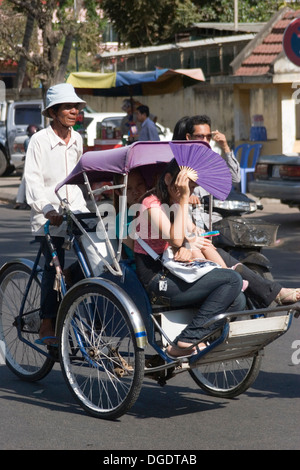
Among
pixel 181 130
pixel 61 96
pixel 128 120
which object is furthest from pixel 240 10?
pixel 61 96

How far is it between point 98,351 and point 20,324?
3.41 ft

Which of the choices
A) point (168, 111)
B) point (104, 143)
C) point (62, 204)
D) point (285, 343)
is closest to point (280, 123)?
point (104, 143)

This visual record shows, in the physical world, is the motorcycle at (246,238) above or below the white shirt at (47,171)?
below

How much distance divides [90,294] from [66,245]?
1.60 ft

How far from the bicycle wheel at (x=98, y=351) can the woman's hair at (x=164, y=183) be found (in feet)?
1.96

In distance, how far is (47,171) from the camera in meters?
5.92

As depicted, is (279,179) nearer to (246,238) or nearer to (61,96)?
(246,238)

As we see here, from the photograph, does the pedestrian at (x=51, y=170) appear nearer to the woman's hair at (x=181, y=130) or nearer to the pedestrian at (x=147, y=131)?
the woman's hair at (x=181, y=130)

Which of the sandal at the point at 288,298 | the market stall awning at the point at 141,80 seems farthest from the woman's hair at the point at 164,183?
the market stall awning at the point at 141,80

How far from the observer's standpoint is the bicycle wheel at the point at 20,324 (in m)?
6.05

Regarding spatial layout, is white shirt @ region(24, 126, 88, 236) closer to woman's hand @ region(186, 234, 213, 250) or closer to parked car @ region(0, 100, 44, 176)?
woman's hand @ region(186, 234, 213, 250)

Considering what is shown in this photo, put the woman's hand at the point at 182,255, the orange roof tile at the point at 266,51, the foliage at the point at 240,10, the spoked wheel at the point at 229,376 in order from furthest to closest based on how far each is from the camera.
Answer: the foliage at the point at 240,10
the orange roof tile at the point at 266,51
the spoked wheel at the point at 229,376
the woman's hand at the point at 182,255

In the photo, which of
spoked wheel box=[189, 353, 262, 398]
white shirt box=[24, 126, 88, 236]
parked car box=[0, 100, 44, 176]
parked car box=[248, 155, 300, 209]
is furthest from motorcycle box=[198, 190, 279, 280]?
parked car box=[0, 100, 44, 176]

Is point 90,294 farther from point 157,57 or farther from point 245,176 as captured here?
point 157,57
